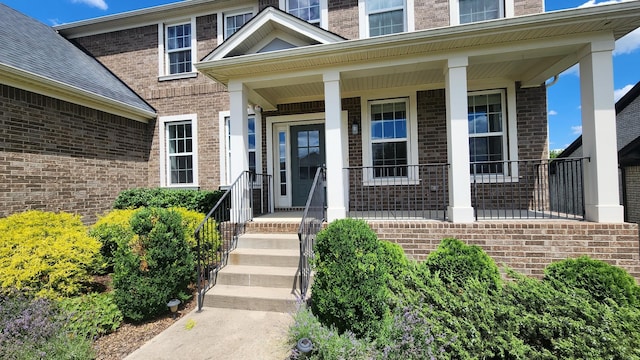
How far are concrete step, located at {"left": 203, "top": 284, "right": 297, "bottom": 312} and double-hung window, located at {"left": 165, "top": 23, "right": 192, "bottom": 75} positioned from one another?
261 inches

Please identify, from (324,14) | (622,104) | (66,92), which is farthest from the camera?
(622,104)

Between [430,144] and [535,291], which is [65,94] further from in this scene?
[535,291]

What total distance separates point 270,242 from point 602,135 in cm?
532

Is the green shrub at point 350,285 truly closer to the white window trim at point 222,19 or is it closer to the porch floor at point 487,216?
the porch floor at point 487,216

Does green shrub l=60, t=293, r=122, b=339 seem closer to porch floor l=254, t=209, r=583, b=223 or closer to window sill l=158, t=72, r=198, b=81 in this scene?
porch floor l=254, t=209, r=583, b=223

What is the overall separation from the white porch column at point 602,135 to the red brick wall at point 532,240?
273 millimetres

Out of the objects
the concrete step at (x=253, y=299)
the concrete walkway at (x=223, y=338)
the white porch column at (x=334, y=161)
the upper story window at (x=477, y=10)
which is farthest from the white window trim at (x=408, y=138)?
the concrete walkway at (x=223, y=338)

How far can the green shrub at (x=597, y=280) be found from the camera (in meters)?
3.25

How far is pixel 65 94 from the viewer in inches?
238

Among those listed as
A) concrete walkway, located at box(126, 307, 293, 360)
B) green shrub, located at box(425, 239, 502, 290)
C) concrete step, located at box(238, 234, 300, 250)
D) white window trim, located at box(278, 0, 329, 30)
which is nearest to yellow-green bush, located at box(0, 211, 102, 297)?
concrete walkway, located at box(126, 307, 293, 360)

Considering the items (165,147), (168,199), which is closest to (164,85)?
(165,147)

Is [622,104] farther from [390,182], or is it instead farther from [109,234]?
[109,234]

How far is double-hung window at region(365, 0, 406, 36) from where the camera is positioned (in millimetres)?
6824

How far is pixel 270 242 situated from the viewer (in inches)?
189
